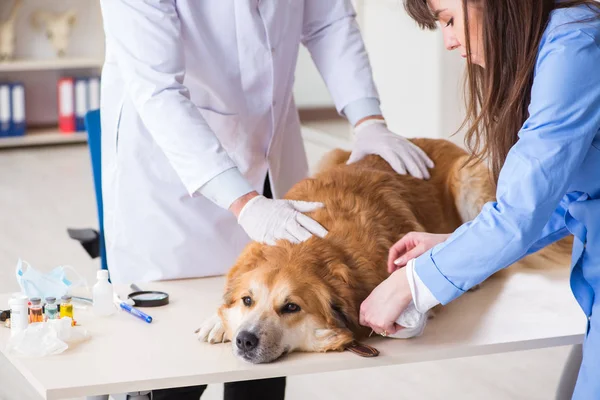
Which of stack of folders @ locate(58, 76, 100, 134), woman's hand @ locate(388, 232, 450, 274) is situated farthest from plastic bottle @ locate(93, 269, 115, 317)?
stack of folders @ locate(58, 76, 100, 134)

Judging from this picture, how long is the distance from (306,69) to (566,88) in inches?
210

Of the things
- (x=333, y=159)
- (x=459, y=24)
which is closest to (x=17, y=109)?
(x=333, y=159)

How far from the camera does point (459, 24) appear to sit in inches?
52.2

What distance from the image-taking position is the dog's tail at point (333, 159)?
2.41 m

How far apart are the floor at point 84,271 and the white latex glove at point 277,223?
43 centimetres

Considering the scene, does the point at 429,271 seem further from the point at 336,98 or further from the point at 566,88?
the point at 336,98

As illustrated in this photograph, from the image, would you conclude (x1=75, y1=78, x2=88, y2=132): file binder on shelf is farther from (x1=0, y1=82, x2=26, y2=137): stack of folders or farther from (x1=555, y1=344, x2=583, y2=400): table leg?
(x1=555, y1=344, x2=583, y2=400): table leg

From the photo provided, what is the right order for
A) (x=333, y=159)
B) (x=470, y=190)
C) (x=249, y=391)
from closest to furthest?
1. (x=249, y=391)
2. (x=470, y=190)
3. (x=333, y=159)

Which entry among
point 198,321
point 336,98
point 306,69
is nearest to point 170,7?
point 336,98

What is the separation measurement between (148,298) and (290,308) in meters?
0.32

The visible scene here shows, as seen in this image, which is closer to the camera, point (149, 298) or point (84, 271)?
point (149, 298)

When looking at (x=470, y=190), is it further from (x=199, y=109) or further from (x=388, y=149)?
(x=199, y=109)

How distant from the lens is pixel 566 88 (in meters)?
1.21

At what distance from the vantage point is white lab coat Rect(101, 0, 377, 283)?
1883mm
